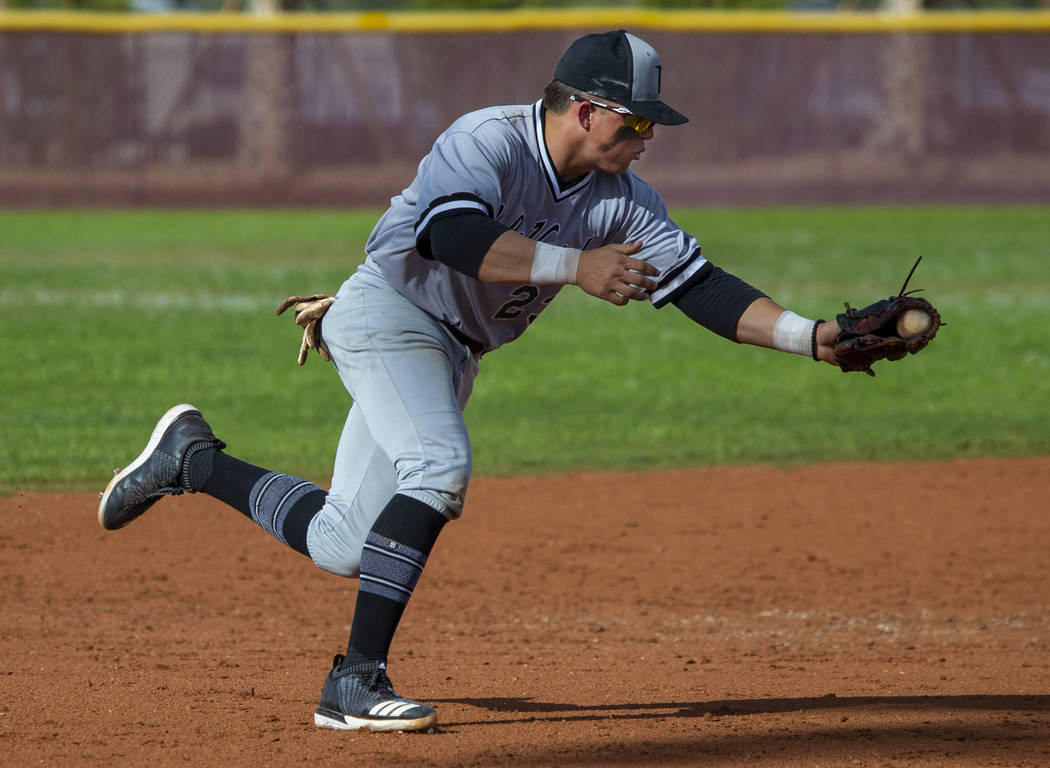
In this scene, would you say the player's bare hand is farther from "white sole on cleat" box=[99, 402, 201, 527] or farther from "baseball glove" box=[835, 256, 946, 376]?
"white sole on cleat" box=[99, 402, 201, 527]

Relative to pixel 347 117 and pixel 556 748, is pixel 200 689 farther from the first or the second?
pixel 347 117

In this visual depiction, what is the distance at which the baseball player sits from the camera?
12.5 feet

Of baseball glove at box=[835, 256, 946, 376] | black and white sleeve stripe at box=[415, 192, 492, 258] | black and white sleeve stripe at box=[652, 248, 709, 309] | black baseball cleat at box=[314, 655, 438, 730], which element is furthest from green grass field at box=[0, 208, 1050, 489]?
black and white sleeve stripe at box=[415, 192, 492, 258]

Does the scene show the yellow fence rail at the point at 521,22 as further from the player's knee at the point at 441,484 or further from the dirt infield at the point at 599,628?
the player's knee at the point at 441,484

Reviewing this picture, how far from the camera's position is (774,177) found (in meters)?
24.2

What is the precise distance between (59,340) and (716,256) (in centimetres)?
866

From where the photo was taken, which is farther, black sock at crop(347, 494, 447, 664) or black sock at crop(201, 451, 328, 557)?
black sock at crop(201, 451, 328, 557)

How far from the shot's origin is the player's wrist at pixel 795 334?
4.12m

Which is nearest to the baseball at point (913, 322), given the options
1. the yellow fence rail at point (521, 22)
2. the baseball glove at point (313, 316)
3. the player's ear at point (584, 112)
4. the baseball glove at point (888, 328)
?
the baseball glove at point (888, 328)

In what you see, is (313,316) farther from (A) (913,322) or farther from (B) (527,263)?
(A) (913,322)

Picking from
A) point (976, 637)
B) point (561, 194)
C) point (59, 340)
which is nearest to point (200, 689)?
point (561, 194)

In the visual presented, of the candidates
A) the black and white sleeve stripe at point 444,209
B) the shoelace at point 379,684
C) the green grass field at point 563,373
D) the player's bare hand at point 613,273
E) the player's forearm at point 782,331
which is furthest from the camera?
the green grass field at point 563,373

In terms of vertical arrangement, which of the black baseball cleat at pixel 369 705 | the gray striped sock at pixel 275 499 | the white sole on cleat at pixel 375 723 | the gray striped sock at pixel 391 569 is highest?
the gray striped sock at pixel 275 499

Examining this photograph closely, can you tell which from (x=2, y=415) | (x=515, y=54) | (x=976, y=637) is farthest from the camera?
(x=515, y=54)
